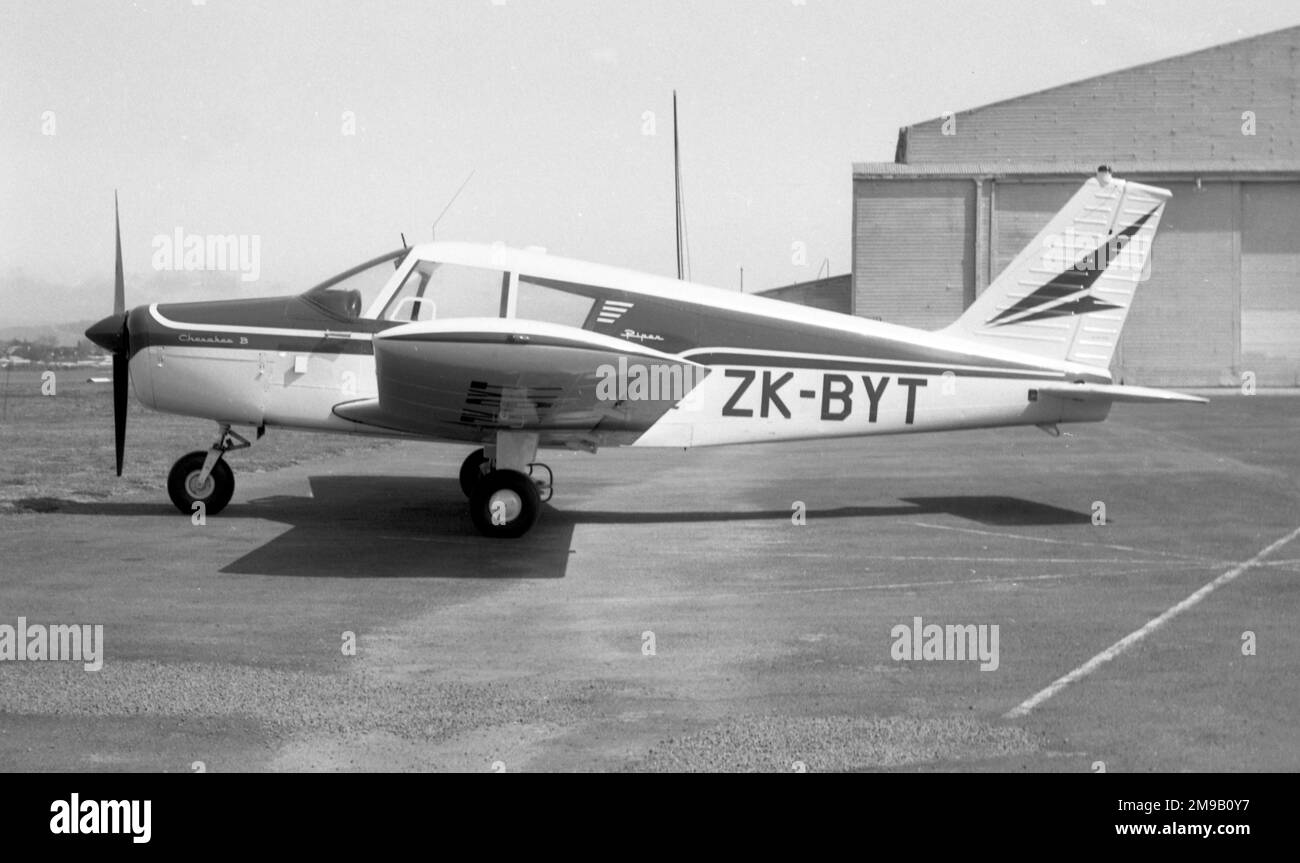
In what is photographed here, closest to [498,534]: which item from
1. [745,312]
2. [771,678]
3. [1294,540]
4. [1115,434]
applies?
[745,312]

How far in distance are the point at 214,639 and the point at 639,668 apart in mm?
2319

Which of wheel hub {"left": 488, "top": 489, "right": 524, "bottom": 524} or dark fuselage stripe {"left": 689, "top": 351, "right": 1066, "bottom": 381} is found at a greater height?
dark fuselage stripe {"left": 689, "top": 351, "right": 1066, "bottom": 381}

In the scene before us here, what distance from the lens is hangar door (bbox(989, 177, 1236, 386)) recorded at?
39.8m

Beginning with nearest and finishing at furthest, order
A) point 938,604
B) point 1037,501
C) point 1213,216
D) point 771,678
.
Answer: point 771,678 → point 938,604 → point 1037,501 → point 1213,216

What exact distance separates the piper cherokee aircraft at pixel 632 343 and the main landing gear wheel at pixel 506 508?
0.05 feet

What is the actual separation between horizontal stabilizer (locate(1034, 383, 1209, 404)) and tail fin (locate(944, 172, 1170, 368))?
0.47 m

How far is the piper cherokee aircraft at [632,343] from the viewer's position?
34.2ft

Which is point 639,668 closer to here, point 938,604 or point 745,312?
→ point 938,604

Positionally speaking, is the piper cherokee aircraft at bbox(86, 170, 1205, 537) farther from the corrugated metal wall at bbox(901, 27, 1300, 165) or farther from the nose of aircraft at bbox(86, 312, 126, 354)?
the corrugated metal wall at bbox(901, 27, 1300, 165)

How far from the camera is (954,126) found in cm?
4078

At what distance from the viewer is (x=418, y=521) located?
36.6 ft

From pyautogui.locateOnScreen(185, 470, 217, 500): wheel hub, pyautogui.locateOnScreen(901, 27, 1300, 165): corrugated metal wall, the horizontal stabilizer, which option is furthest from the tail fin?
pyautogui.locateOnScreen(901, 27, 1300, 165): corrugated metal wall

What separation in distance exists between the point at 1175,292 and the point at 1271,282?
3.12 meters

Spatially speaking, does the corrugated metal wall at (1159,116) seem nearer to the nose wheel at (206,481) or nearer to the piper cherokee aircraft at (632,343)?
the piper cherokee aircraft at (632,343)
